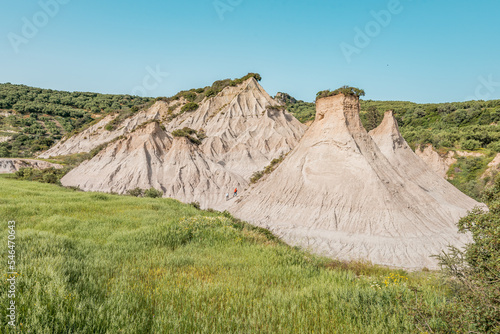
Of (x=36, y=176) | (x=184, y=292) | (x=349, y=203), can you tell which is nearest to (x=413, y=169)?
(x=349, y=203)

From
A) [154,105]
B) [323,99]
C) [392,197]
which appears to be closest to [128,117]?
[154,105]

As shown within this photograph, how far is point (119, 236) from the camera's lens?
849 cm

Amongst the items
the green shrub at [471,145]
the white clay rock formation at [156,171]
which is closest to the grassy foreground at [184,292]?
the white clay rock formation at [156,171]

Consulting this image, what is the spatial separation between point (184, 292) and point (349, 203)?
2003 centimetres

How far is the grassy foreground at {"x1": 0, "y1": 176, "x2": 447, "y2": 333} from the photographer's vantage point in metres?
3.60

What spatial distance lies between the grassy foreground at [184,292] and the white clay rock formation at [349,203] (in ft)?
40.0

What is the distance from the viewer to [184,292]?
15.9 ft

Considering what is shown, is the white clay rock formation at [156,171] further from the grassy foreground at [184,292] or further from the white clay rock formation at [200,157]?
the grassy foreground at [184,292]

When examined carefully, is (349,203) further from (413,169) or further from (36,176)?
(36,176)

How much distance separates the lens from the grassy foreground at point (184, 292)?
3.60 m

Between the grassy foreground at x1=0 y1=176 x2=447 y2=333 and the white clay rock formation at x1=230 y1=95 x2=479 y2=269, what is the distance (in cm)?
1218

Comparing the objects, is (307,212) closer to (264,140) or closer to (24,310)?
(24,310)

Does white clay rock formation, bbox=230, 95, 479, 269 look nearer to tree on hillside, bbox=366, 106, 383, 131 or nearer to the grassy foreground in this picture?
the grassy foreground

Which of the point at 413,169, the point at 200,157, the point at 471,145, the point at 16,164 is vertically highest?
the point at 471,145
